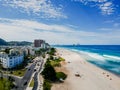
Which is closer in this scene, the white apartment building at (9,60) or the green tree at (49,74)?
the green tree at (49,74)

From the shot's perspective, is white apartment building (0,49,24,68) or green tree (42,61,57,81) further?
white apartment building (0,49,24,68)

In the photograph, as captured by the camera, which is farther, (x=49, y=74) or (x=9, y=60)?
(x=9, y=60)

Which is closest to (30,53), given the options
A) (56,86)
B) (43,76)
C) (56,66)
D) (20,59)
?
(20,59)

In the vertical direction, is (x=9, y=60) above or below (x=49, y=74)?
above

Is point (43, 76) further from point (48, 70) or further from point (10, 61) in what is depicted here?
point (10, 61)

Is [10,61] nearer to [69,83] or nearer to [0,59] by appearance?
[0,59]

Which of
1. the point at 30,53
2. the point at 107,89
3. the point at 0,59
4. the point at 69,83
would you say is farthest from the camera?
the point at 30,53

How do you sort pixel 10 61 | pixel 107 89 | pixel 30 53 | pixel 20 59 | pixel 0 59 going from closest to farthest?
1. pixel 107 89
2. pixel 10 61
3. pixel 0 59
4. pixel 20 59
5. pixel 30 53

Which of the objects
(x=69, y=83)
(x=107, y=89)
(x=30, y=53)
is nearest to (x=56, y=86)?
(x=69, y=83)

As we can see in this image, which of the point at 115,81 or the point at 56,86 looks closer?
the point at 56,86
